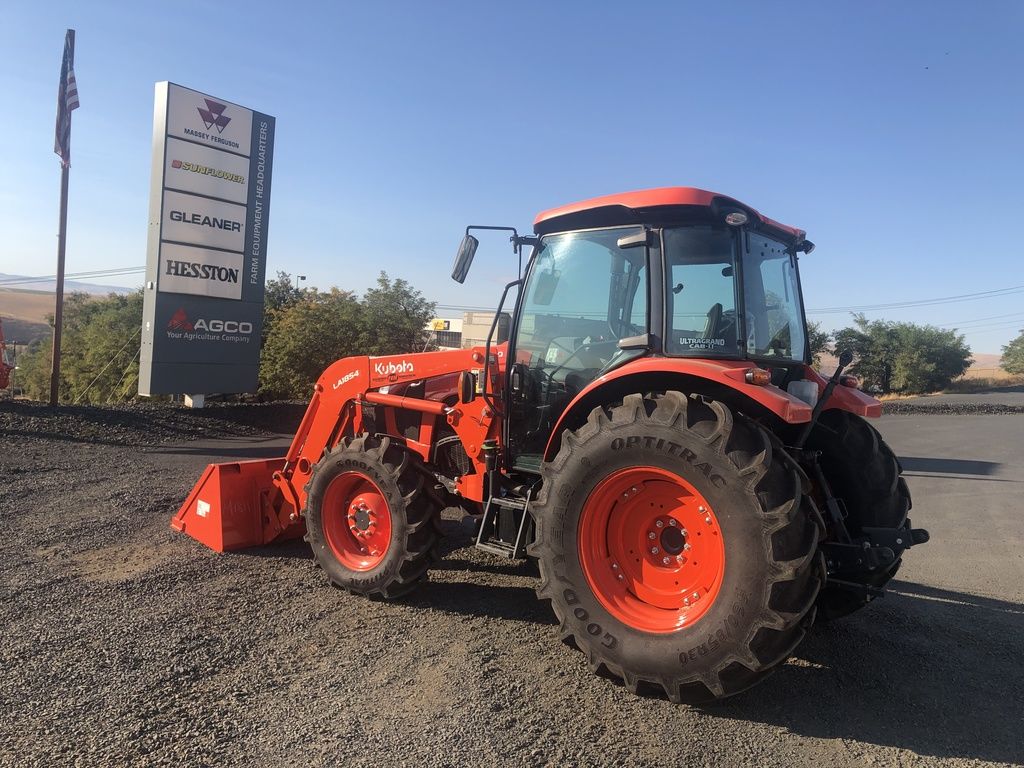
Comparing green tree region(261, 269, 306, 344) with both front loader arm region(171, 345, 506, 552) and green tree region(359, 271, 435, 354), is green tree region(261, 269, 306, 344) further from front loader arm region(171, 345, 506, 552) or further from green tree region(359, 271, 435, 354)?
front loader arm region(171, 345, 506, 552)

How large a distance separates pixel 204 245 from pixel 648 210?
10.9m

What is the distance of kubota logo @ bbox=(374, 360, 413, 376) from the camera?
484 cm

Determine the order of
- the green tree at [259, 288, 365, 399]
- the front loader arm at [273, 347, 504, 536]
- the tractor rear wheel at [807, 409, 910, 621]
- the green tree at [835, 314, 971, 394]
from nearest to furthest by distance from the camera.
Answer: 1. the tractor rear wheel at [807, 409, 910, 621]
2. the front loader arm at [273, 347, 504, 536]
3. the green tree at [259, 288, 365, 399]
4. the green tree at [835, 314, 971, 394]

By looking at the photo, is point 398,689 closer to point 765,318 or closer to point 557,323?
point 557,323

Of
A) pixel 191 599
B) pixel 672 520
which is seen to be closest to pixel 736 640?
pixel 672 520

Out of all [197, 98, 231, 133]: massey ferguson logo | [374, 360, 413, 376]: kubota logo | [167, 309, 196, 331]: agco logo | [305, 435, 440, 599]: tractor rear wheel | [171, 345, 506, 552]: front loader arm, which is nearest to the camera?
[305, 435, 440, 599]: tractor rear wheel

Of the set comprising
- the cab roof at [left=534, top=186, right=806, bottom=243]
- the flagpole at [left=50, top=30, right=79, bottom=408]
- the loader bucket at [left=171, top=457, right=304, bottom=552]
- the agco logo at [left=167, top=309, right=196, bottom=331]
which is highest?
the flagpole at [left=50, top=30, right=79, bottom=408]

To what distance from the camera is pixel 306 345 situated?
1892 centimetres

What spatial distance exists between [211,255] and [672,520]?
1155cm

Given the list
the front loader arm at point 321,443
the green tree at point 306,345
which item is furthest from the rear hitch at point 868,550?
the green tree at point 306,345

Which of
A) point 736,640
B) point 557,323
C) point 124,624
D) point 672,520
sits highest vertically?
point 557,323

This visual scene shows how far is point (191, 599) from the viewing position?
14.0 feet

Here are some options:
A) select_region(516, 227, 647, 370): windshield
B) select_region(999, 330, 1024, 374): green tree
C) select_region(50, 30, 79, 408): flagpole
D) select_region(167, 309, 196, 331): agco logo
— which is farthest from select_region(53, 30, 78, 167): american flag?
select_region(999, 330, 1024, 374): green tree

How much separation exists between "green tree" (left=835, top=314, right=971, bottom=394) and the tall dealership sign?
107 ft
